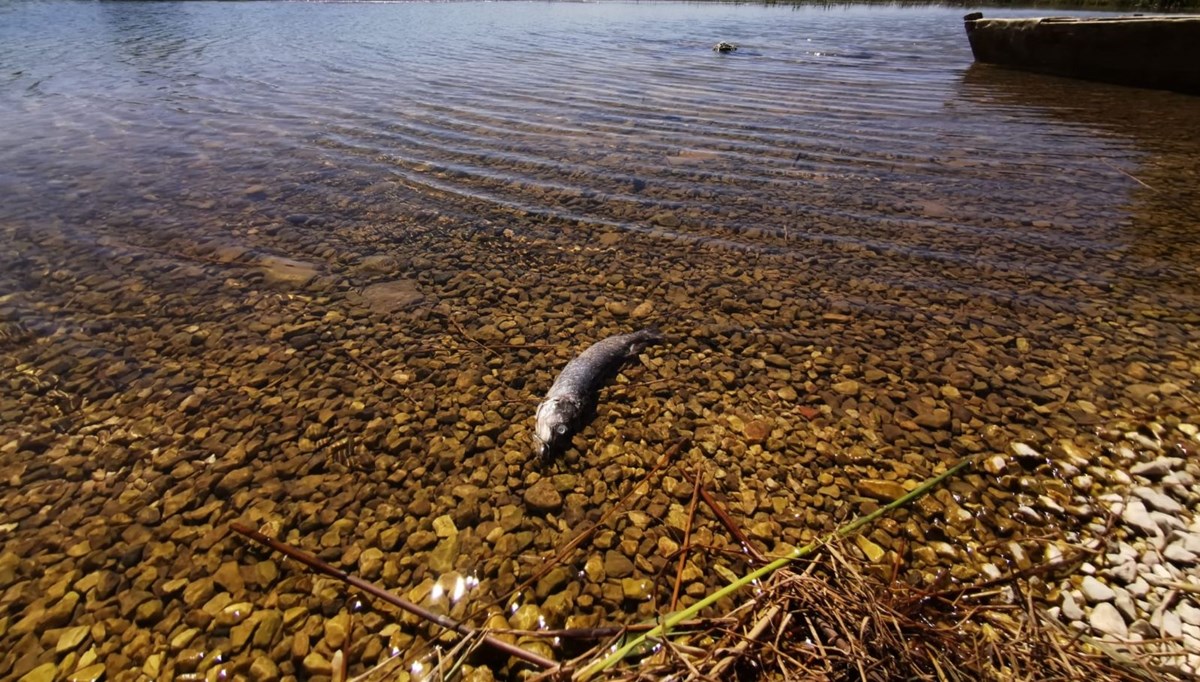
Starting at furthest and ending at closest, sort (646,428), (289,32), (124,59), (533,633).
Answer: (289,32) → (124,59) → (646,428) → (533,633)

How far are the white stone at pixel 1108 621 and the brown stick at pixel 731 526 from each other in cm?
181

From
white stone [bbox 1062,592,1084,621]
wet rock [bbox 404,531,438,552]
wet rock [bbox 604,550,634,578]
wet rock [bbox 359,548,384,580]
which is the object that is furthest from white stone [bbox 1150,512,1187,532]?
wet rock [bbox 359,548,384,580]

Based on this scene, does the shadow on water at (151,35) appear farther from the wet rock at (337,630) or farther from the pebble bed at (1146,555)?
the pebble bed at (1146,555)

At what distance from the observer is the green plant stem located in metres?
2.77

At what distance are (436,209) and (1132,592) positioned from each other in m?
8.49

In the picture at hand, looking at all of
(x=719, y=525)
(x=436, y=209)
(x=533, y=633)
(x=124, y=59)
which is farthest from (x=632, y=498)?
(x=124, y=59)

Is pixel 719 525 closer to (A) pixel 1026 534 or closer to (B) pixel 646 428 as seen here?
(B) pixel 646 428

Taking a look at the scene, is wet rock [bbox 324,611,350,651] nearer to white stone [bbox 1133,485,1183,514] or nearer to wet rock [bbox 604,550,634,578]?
wet rock [bbox 604,550,634,578]

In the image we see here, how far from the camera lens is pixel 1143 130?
38.1ft

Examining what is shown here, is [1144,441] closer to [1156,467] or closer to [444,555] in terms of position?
[1156,467]

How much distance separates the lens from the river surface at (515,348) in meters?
3.47

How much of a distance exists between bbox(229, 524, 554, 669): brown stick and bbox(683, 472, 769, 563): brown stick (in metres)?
1.48

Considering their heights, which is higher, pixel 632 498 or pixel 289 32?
pixel 289 32

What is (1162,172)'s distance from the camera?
9234mm
